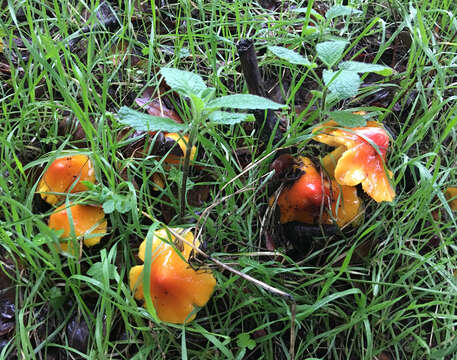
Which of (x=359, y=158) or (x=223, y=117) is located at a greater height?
(x=223, y=117)

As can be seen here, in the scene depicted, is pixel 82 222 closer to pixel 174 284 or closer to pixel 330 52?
pixel 174 284

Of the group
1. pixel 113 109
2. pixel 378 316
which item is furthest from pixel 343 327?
pixel 113 109

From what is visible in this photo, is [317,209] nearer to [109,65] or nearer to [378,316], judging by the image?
[378,316]

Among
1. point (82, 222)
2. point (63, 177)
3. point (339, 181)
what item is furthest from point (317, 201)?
point (63, 177)

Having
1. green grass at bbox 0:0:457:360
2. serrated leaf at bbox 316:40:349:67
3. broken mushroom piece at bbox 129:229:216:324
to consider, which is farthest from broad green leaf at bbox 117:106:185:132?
serrated leaf at bbox 316:40:349:67

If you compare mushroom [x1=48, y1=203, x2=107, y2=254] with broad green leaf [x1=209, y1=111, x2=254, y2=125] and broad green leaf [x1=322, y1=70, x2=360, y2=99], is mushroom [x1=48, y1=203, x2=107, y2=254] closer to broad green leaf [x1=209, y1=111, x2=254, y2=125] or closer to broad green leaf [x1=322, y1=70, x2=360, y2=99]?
broad green leaf [x1=209, y1=111, x2=254, y2=125]
